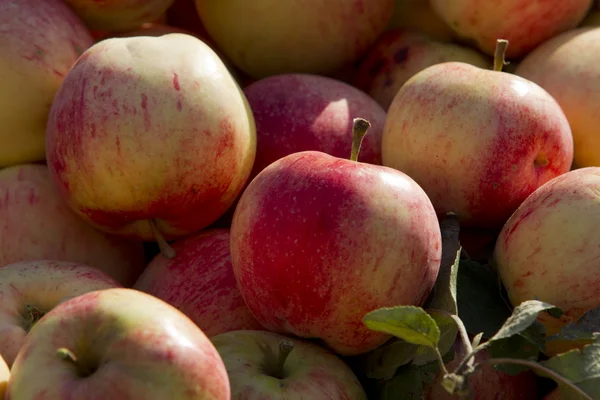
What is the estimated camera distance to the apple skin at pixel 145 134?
1.36 m

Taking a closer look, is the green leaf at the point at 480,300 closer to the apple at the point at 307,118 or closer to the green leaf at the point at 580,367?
the green leaf at the point at 580,367

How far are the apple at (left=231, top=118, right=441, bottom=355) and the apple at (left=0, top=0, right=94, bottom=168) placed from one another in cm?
58

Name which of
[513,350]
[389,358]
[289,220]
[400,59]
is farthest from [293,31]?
[513,350]

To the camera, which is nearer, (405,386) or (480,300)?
(405,386)

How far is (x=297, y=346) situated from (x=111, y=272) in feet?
1.67

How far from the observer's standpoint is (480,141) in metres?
1.39

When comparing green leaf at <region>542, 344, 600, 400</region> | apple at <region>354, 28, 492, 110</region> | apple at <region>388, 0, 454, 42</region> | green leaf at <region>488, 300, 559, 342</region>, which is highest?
apple at <region>388, 0, 454, 42</region>

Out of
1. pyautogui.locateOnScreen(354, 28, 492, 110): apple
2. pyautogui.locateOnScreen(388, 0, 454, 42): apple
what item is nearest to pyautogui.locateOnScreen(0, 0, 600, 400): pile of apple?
pyautogui.locateOnScreen(354, 28, 492, 110): apple

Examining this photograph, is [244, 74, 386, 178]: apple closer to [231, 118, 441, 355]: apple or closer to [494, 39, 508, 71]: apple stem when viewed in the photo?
[494, 39, 508, 71]: apple stem

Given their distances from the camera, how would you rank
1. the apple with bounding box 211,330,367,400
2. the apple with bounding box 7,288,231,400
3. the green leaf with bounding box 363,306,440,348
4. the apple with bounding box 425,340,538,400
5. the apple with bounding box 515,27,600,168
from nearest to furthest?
the apple with bounding box 7,288,231,400 → the green leaf with bounding box 363,306,440,348 → the apple with bounding box 211,330,367,400 → the apple with bounding box 425,340,538,400 → the apple with bounding box 515,27,600,168

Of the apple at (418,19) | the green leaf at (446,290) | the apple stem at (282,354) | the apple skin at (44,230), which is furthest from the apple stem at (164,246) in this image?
the apple at (418,19)

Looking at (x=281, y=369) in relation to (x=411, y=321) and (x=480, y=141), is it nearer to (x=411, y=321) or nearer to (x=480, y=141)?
(x=411, y=321)

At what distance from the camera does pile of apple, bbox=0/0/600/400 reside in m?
1.00

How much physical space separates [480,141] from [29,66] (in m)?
0.88
